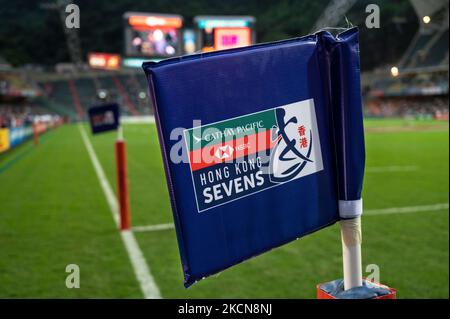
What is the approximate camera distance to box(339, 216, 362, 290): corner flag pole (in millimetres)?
1029

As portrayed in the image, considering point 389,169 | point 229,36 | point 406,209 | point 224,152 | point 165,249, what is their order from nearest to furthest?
point 224,152 < point 165,249 < point 229,36 < point 406,209 < point 389,169

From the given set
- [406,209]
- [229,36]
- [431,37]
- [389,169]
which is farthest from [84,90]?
[431,37]

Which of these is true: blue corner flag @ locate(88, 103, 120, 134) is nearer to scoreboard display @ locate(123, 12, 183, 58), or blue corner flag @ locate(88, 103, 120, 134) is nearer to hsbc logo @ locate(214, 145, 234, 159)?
hsbc logo @ locate(214, 145, 234, 159)

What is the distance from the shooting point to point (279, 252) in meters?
4.10

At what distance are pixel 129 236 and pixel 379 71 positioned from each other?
3.26m

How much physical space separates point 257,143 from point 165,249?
135 inches

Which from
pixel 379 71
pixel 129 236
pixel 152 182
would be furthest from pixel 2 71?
pixel 379 71

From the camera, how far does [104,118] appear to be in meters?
4.90

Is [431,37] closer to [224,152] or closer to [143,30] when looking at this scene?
[224,152]

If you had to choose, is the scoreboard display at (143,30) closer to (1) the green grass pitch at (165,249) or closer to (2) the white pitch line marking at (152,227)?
(1) the green grass pitch at (165,249)

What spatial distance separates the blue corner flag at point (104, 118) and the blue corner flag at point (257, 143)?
407 centimetres

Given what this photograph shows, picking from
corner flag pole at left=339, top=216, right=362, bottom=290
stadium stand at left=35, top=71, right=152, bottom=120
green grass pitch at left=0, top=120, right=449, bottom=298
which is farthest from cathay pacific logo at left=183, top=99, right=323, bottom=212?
stadium stand at left=35, top=71, right=152, bottom=120
